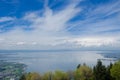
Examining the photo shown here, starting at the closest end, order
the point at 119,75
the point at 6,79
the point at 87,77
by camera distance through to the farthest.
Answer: the point at 119,75 → the point at 87,77 → the point at 6,79

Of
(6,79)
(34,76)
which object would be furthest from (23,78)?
(6,79)

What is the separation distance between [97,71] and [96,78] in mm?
748

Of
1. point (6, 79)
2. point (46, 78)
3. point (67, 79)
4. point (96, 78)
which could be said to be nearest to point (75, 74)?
point (67, 79)

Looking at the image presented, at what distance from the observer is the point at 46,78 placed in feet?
96.4

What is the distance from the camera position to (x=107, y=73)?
75.5ft

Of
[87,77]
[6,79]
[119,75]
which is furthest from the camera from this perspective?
[6,79]

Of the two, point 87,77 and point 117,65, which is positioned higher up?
point 117,65

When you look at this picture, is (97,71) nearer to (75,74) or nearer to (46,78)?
(75,74)

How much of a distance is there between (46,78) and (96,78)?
8547 mm

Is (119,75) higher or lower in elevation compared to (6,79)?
higher

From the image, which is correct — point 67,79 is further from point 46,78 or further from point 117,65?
point 117,65

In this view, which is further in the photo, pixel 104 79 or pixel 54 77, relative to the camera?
pixel 54 77

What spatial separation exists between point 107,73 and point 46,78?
9492 millimetres

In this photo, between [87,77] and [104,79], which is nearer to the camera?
[104,79]
